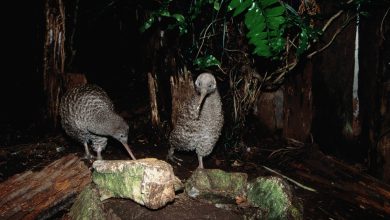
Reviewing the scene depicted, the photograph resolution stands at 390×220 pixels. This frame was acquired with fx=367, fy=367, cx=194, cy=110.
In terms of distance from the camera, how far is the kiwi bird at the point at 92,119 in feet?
15.4

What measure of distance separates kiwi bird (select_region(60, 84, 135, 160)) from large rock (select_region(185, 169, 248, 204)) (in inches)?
64.4

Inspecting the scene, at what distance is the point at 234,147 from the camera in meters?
5.32

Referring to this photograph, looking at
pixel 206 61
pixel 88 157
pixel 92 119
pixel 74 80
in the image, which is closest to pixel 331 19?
pixel 206 61

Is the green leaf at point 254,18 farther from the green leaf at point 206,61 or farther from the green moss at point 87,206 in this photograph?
the green moss at point 87,206

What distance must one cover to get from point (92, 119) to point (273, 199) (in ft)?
9.09

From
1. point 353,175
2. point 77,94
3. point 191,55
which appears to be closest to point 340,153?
point 353,175

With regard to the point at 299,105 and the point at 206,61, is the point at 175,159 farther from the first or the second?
the point at 299,105

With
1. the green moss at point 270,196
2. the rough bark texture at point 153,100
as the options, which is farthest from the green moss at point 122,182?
the rough bark texture at point 153,100

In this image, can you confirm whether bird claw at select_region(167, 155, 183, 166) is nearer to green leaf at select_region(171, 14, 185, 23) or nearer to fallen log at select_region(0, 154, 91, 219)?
fallen log at select_region(0, 154, 91, 219)

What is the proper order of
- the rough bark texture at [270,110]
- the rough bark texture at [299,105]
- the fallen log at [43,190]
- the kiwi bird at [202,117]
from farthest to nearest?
the rough bark texture at [270,110]
the rough bark texture at [299,105]
the kiwi bird at [202,117]
the fallen log at [43,190]

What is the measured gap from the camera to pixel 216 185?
323 cm

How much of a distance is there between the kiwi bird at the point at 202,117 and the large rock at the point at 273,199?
1452 mm

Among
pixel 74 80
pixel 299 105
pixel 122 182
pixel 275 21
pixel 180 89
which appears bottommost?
pixel 122 182

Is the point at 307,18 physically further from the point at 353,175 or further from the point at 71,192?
the point at 71,192
